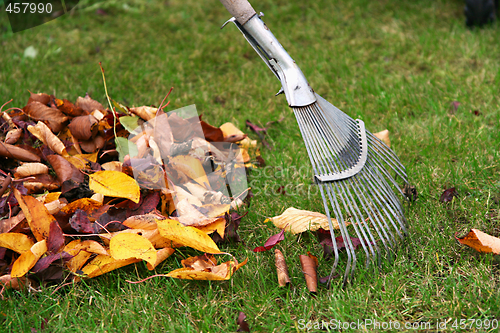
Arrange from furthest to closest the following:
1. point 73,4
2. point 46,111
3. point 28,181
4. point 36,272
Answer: point 73,4 → point 46,111 → point 28,181 → point 36,272

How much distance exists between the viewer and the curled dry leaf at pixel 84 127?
1.97 m

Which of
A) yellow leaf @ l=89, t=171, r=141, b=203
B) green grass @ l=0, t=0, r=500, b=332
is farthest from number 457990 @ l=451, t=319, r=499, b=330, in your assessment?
yellow leaf @ l=89, t=171, r=141, b=203

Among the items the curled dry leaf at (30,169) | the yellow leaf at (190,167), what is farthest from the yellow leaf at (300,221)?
the curled dry leaf at (30,169)

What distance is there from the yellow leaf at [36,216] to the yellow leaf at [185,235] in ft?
1.43

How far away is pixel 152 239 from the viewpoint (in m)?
1.57

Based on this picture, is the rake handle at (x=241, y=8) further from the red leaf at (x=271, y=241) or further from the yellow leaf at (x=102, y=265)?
the yellow leaf at (x=102, y=265)

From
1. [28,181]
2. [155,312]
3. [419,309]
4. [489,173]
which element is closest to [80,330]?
[155,312]

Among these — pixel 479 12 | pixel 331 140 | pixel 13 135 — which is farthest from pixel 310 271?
pixel 479 12

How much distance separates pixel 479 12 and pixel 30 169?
3.54 metres

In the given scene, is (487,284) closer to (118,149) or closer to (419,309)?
(419,309)

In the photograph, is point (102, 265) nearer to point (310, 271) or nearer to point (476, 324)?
point (310, 271)

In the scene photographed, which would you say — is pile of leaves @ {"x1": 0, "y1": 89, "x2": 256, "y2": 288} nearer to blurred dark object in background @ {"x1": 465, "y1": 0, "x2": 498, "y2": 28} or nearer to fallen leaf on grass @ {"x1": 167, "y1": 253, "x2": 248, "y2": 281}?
fallen leaf on grass @ {"x1": 167, "y1": 253, "x2": 248, "y2": 281}

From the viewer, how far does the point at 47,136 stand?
1.92 metres

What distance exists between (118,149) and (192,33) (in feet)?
7.45
